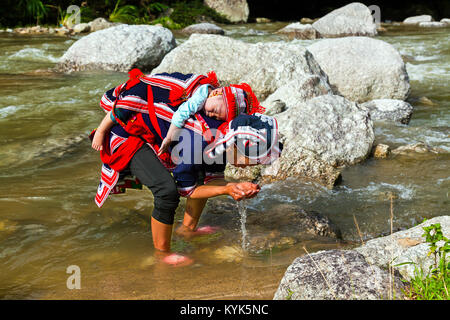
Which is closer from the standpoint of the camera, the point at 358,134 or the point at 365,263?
the point at 365,263

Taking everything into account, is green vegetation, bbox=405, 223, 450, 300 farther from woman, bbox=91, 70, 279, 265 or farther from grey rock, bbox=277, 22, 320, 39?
grey rock, bbox=277, 22, 320, 39

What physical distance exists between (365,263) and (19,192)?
3.60 m

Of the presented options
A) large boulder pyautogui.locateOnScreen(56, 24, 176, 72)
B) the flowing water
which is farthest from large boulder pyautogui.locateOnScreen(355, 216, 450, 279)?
large boulder pyautogui.locateOnScreen(56, 24, 176, 72)

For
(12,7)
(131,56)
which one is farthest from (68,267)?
(12,7)

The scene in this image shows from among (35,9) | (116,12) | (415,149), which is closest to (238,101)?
(415,149)

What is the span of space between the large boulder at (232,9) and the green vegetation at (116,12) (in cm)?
47

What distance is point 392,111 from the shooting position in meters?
7.76

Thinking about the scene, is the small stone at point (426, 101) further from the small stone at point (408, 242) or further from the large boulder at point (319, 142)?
the small stone at point (408, 242)

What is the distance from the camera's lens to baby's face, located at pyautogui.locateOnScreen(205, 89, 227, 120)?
124 inches

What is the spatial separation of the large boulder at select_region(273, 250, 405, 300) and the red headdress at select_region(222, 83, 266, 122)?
3.48 ft

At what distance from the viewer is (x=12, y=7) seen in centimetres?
1867

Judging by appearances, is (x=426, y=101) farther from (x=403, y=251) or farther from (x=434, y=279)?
(x=434, y=279)

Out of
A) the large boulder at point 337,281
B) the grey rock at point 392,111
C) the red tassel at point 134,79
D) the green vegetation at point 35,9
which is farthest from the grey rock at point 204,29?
the large boulder at point 337,281

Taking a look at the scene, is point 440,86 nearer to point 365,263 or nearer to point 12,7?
point 365,263
